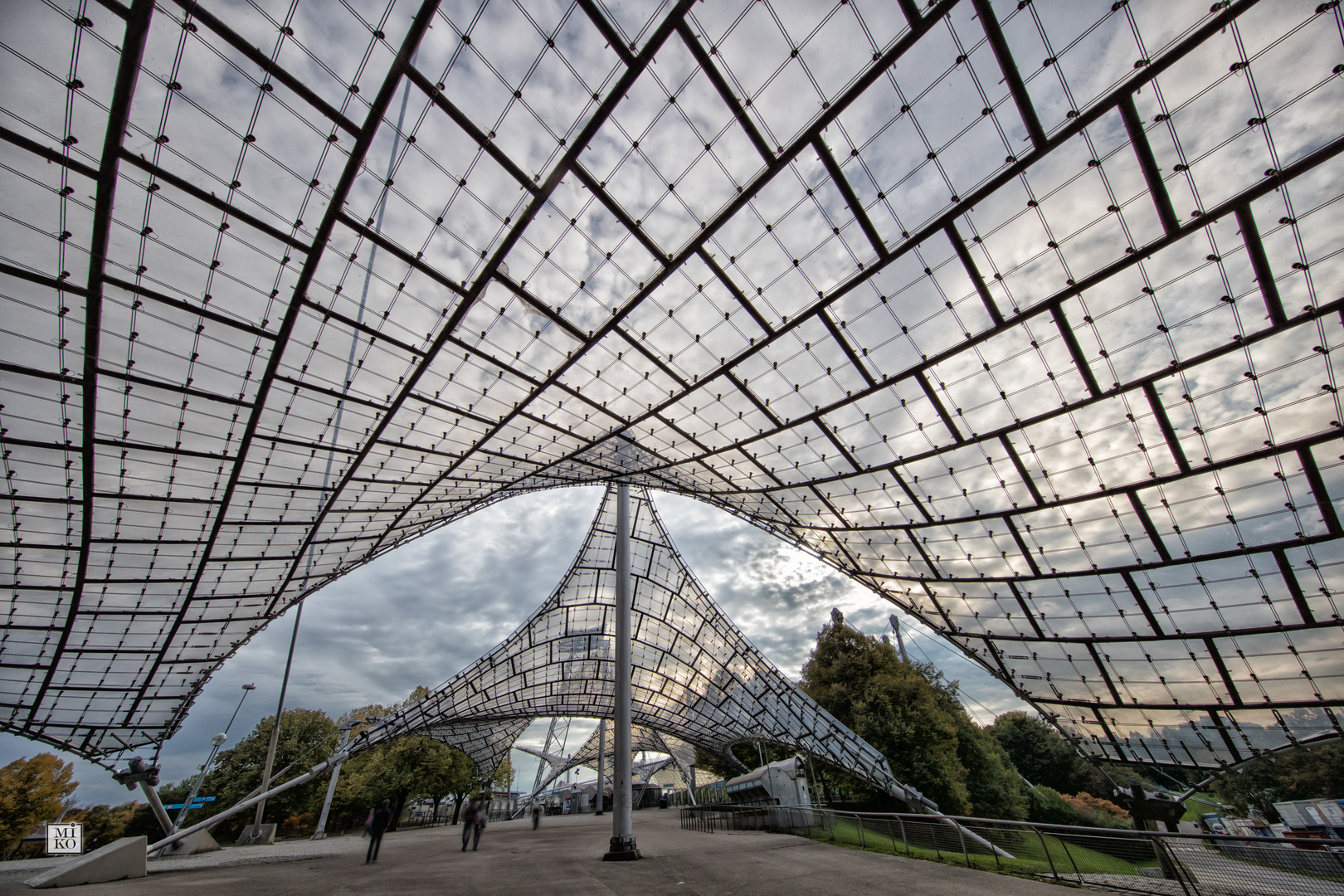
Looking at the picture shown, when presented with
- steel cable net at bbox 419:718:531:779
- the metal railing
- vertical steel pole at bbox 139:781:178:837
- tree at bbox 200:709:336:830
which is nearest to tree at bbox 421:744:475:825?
steel cable net at bbox 419:718:531:779

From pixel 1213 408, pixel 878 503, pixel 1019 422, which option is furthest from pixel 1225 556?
pixel 878 503

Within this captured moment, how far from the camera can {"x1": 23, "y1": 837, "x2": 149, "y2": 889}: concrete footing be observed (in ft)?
50.2

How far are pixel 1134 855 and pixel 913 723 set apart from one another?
33.3m

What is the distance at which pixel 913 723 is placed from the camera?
4038cm

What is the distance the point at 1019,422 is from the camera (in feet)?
59.9

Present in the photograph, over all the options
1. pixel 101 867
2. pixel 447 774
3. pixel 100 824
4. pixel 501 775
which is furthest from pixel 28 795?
pixel 501 775

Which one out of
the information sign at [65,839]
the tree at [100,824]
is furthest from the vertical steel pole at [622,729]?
the tree at [100,824]

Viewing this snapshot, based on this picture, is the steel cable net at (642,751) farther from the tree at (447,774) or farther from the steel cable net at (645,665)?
the steel cable net at (645,665)

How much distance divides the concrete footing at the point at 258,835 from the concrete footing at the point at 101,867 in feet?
71.1

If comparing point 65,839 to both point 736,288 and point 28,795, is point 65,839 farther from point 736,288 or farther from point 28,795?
point 736,288

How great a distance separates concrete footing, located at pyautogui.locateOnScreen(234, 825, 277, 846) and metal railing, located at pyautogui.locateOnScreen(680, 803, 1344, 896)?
37.9 metres

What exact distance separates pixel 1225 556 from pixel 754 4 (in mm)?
24314

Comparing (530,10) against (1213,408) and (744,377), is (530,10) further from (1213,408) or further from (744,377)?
(1213,408)

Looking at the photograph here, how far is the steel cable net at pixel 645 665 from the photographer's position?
39938 millimetres
